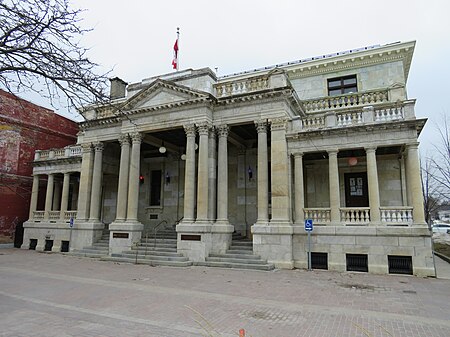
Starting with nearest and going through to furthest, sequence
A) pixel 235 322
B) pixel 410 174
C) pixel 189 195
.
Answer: pixel 235 322 → pixel 410 174 → pixel 189 195

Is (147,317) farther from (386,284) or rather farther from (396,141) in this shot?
(396,141)

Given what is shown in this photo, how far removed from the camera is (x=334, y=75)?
1955cm

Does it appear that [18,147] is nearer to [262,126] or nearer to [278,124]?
[262,126]

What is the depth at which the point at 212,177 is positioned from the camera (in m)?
16.4

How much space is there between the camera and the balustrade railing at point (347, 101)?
16906 mm

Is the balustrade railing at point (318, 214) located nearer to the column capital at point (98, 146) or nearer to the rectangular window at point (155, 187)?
the rectangular window at point (155, 187)

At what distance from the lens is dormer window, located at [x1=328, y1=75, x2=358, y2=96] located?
19188mm

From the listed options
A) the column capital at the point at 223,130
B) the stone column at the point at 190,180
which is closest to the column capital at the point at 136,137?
the stone column at the point at 190,180

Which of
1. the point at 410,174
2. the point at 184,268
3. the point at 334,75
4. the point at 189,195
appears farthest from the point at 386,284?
the point at 334,75

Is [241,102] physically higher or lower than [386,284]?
higher

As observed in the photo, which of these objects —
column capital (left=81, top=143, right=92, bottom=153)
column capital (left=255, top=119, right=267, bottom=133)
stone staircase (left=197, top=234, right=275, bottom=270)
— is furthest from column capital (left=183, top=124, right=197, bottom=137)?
column capital (left=81, top=143, right=92, bottom=153)

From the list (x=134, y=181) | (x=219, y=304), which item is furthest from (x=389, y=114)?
(x=134, y=181)

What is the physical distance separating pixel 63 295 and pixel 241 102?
1154cm

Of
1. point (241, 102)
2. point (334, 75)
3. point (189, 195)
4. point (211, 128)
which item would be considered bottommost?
point (189, 195)
